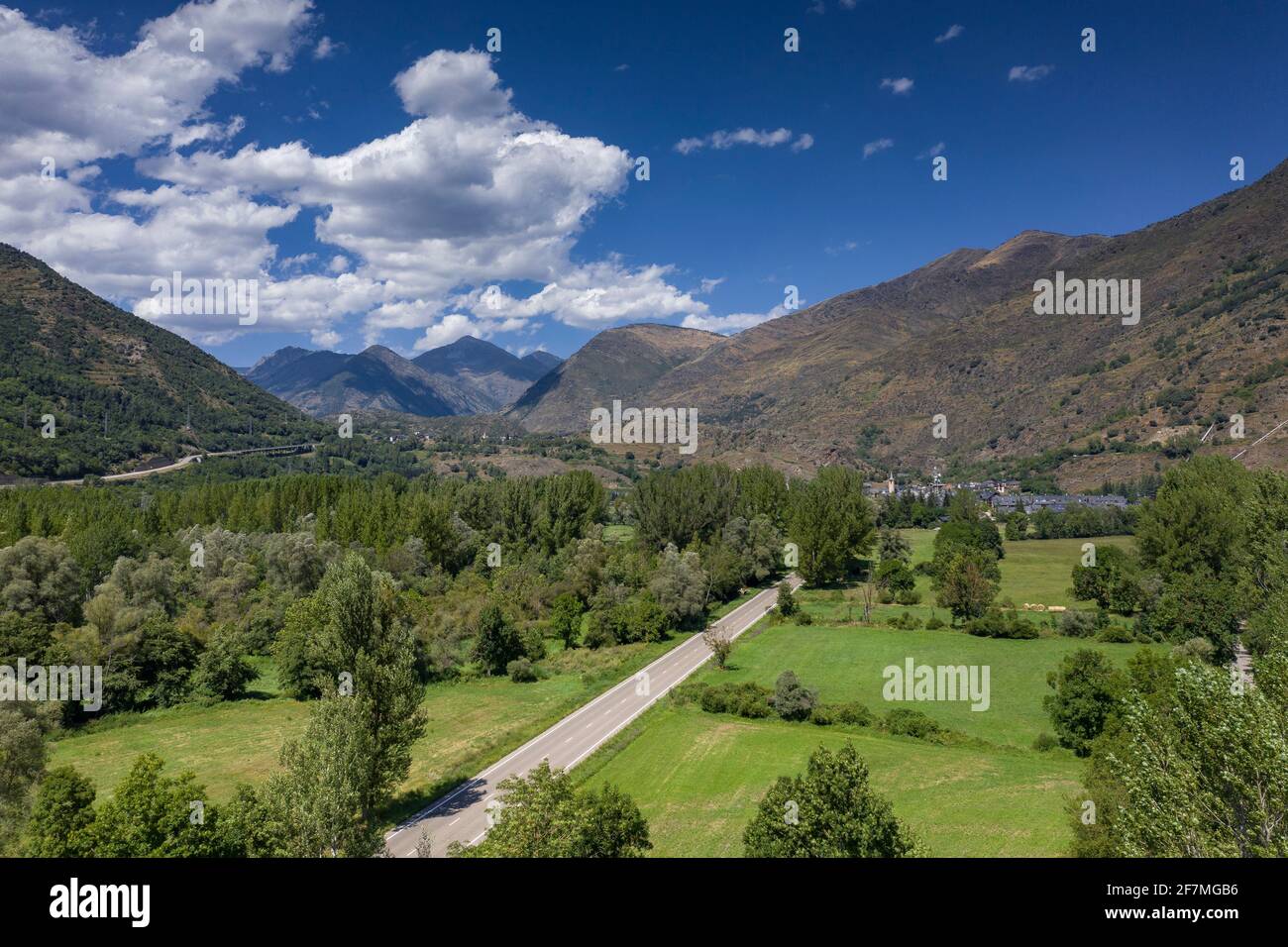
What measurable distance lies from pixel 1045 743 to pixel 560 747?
1096 inches

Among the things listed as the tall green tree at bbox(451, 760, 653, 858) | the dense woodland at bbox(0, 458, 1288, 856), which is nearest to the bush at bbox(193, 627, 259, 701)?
the dense woodland at bbox(0, 458, 1288, 856)

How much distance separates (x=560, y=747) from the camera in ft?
128

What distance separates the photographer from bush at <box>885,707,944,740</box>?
4028 centimetres

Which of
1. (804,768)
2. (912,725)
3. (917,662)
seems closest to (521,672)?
(804,768)

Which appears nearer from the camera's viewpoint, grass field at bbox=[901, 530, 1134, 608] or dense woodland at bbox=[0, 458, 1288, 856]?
dense woodland at bbox=[0, 458, 1288, 856]

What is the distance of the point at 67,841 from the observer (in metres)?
19.7

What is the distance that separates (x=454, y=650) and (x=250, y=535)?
4268 cm

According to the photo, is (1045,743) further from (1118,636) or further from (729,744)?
(1118,636)

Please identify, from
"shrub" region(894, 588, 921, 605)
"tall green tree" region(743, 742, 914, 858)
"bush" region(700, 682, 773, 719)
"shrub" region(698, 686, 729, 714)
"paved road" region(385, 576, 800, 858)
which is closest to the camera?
"tall green tree" region(743, 742, 914, 858)

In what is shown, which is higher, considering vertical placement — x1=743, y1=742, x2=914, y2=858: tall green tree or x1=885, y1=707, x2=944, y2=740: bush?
x1=743, y1=742, x2=914, y2=858: tall green tree

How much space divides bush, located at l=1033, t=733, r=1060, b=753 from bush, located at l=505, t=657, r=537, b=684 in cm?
3541

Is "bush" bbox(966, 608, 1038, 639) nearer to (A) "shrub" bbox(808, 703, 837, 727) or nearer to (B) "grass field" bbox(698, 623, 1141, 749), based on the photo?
(B) "grass field" bbox(698, 623, 1141, 749)

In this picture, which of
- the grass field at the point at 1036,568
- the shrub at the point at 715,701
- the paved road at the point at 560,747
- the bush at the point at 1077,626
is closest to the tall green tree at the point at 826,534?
the grass field at the point at 1036,568
